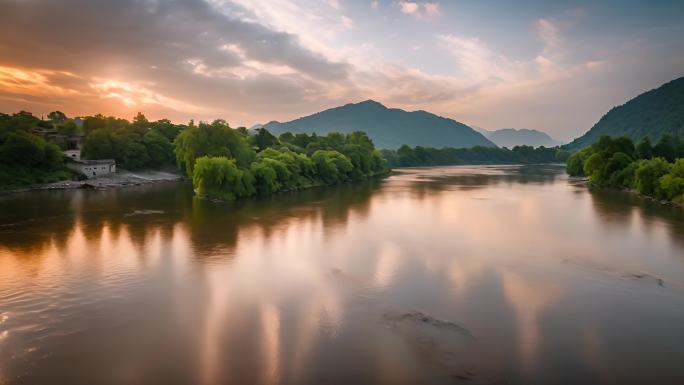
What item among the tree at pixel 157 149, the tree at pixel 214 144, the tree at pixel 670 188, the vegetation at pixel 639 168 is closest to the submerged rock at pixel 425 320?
the vegetation at pixel 639 168

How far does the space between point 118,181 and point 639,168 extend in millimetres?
73963

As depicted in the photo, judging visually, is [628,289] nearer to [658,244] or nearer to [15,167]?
[658,244]

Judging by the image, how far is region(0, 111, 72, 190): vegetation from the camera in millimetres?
55906

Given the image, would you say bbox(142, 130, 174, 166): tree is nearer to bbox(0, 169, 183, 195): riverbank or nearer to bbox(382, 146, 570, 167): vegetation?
bbox(0, 169, 183, 195): riverbank

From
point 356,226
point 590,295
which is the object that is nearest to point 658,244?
point 590,295

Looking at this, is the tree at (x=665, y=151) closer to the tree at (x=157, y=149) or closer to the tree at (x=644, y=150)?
the tree at (x=644, y=150)

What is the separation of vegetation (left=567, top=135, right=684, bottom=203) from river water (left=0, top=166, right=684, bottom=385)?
14.7 metres

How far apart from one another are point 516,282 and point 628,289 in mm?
4649

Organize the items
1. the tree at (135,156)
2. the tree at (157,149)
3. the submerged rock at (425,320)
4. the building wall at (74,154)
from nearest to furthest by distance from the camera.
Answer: the submerged rock at (425,320) → the building wall at (74,154) → the tree at (135,156) → the tree at (157,149)

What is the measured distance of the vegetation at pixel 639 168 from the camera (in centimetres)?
4578

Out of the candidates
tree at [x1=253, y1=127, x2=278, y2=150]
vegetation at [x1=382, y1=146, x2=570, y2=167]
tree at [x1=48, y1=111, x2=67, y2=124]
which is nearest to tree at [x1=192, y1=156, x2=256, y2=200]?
tree at [x1=253, y1=127, x2=278, y2=150]

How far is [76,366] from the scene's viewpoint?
11812 mm

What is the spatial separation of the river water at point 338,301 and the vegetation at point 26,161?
25.3 metres

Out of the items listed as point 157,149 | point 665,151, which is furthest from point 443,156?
point 157,149
